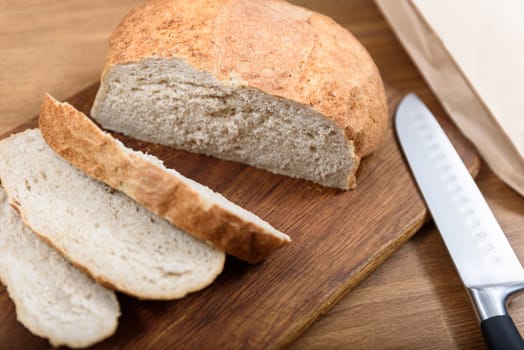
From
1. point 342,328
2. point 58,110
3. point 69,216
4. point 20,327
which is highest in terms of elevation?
point 58,110

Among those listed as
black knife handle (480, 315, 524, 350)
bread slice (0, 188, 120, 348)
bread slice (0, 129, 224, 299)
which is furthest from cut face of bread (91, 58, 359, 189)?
black knife handle (480, 315, 524, 350)

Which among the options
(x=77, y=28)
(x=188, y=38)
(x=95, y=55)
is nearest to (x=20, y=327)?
(x=188, y=38)

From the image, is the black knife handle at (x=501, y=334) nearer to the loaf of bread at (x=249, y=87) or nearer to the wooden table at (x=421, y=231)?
the wooden table at (x=421, y=231)

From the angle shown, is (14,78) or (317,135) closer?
(317,135)

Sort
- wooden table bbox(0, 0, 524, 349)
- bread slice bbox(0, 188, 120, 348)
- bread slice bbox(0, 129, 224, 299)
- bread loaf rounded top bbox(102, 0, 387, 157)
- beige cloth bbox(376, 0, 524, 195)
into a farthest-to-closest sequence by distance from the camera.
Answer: beige cloth bbox(376, 0, 524, 195)
bread loaf rounded top bbox(102, 0, 387, 157)
wooden table bbox(0, 0, 524, 349)
bread slice bbox(0, 129, 224, 299)
bread slice bbox(0, 188, 120, 348)

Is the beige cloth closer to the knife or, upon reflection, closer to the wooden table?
the wooden table

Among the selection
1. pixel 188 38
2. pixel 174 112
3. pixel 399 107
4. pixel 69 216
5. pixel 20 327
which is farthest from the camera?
pixel 399 107

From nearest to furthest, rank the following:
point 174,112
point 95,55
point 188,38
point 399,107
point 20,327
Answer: point 20,327, point 188,38, point 174,112, point 399,107, point 95,55

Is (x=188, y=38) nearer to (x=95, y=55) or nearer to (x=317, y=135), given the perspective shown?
(x=317, y=135)
